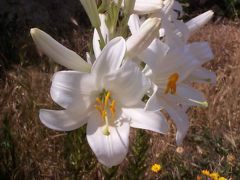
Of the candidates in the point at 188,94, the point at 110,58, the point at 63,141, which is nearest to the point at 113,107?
the point at 110,58

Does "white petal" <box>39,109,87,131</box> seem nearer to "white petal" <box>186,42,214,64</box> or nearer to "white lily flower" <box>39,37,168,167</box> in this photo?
"white lily flower" <box>39,37,168,167</box>

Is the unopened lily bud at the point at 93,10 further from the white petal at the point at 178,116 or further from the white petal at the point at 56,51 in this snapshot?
the white petal at the point at 178,116

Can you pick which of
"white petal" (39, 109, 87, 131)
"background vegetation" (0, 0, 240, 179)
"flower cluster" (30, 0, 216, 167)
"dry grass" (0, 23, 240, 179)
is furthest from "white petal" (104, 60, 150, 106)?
"dry grass" (0, 23, 240, 179)

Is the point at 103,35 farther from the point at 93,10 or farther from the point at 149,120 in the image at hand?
the point at 149,120

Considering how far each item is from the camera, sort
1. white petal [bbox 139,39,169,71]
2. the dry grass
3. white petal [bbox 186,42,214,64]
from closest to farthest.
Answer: white petal [bbox 139,39,169,71] < white petal [bbox 186,42,214,64] < the dry grass

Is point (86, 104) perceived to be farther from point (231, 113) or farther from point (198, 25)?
point (231, 113)

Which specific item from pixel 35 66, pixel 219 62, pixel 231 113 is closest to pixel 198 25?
pixel 231 113
